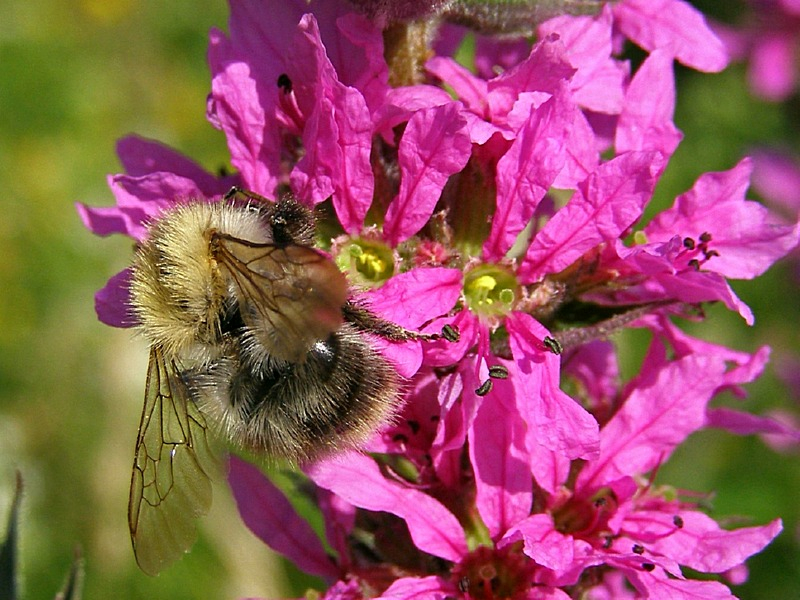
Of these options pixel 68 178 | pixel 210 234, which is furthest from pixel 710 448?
pixel 68 178

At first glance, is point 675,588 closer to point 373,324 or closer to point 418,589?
point 418,589

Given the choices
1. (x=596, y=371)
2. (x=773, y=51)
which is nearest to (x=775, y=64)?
(x=773, y=51)

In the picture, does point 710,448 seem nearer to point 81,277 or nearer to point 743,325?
point 743,325

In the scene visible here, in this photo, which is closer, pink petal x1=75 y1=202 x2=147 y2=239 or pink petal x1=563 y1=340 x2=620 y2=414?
pink petal x1=75 y1=202 x2=147 y2=239

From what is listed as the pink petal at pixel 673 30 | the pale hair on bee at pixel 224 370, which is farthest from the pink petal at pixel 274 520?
the pink petal at pixel 673 30

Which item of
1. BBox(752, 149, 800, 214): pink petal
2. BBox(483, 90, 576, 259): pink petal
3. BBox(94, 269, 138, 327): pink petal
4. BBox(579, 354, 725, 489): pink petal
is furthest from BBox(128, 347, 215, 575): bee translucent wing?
BBox(752, 149, 800, 214): pink petal

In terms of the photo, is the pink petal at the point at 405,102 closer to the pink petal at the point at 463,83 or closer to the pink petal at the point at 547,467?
the pink petal at the point at 463,83

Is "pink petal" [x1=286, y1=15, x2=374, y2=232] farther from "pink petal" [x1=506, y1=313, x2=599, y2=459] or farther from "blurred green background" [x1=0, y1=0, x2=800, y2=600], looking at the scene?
"blurred green background" [x1=0, y1=0, x2=800, y2=600]
